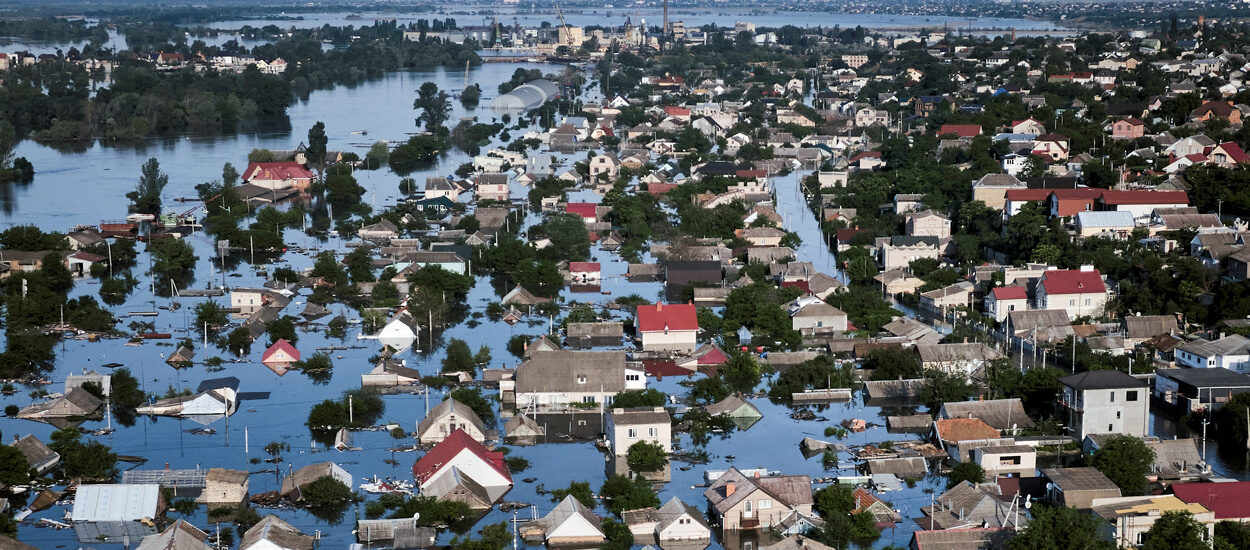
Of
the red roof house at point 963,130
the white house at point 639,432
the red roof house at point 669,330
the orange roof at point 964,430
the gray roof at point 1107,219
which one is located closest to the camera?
the white house at point 639,432

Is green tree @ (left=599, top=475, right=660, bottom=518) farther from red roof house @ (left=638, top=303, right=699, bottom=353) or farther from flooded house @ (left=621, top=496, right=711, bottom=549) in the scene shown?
red roof house @ (left=638, top=303, right=699, bottom=353)

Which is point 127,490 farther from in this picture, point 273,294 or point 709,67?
point 709,67

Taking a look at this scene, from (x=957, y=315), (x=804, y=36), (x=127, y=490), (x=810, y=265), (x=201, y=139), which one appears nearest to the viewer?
(x=127, y=490)

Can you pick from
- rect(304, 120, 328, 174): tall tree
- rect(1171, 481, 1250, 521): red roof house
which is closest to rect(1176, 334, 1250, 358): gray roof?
rect(1171, 481, 1250, 521): red roof house

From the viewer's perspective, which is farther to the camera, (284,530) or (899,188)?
(899,188)

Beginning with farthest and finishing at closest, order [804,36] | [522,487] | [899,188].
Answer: [804,36], [899,188], [522,487]

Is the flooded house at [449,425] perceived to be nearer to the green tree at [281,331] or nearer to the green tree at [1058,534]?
the green tree at [281,331]

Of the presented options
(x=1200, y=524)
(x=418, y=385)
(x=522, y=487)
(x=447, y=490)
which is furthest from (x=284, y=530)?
(x=1200, y=524)

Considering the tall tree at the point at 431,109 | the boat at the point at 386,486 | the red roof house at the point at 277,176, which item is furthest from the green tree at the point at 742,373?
the tall tree at the point at 431,109
